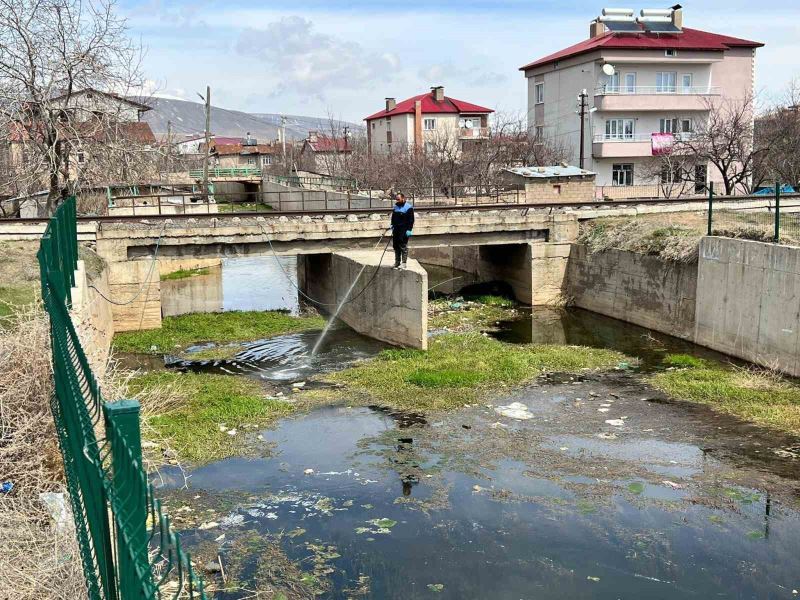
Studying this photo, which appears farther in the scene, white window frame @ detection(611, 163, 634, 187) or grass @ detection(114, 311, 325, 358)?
white window frame @ detection(611, 163, 634, 187)

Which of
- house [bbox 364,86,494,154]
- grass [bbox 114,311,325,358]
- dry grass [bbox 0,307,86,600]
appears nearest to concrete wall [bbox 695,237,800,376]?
grass [bbox 114,311,325,358]

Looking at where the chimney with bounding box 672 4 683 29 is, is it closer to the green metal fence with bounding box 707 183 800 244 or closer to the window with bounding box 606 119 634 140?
the window with bounding box 606 119 634 140

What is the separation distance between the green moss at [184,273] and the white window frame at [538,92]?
31149 millimetres

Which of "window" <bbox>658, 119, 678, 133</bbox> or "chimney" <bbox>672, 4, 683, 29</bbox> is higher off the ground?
"chimney" <bbox>672, 4, 683, 29</bbox>

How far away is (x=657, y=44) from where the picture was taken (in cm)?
5212

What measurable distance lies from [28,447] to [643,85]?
5104cm

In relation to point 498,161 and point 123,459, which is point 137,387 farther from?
point 498,161

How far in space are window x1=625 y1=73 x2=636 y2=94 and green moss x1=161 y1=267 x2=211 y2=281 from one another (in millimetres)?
30144

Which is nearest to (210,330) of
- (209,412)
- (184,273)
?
(209,412)

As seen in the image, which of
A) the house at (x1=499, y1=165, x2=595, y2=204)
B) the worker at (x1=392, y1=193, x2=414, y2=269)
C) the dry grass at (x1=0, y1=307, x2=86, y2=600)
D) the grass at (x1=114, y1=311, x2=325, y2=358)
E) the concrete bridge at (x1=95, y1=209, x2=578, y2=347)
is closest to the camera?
the dry grass at (x1=0, y1=307, x2=86, y2=600)

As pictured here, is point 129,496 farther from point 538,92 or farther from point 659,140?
point 538,92

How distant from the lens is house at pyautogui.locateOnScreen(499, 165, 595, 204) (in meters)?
33.8

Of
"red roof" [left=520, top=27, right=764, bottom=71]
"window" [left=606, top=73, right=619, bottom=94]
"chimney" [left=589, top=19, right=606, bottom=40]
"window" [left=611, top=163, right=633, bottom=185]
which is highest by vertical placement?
"chimney" [left=589, top=19, right=606, bottom=40]

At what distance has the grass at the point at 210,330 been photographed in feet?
72.2
